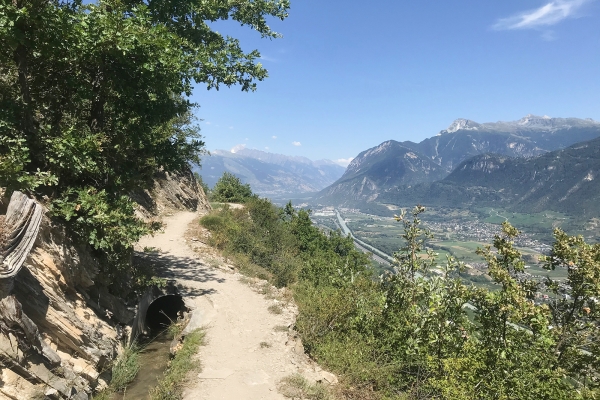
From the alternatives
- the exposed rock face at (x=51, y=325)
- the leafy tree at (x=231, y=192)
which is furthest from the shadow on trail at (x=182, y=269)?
the leafy tree at (x=231, y=192)

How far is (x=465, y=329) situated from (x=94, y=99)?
1080 cm

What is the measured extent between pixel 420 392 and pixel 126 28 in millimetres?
10424

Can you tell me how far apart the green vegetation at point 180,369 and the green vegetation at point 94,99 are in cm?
301

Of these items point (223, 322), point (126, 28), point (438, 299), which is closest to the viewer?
point (438, 299)

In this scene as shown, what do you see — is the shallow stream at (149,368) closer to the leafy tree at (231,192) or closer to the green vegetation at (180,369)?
the green vegetation at (180,369)

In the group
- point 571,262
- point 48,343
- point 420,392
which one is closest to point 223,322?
point 48,343

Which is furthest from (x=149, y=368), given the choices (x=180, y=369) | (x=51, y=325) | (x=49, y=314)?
(x=49, y=314)

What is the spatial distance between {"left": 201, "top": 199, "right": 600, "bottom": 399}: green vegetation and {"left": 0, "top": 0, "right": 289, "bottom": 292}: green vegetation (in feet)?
20.9

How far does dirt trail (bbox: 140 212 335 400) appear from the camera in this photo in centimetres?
792

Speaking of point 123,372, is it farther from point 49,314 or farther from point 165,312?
point 165,312

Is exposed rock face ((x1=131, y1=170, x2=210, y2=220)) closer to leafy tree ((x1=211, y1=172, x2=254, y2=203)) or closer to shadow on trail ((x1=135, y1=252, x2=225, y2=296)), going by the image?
leafy tree ((x1=211, y1=172, x2=254, y2=203))

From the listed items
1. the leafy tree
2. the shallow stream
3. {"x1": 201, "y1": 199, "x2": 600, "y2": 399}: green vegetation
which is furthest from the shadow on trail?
the leafy tree

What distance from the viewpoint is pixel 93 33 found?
7.37 meters

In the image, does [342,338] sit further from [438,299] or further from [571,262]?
[571,262]
